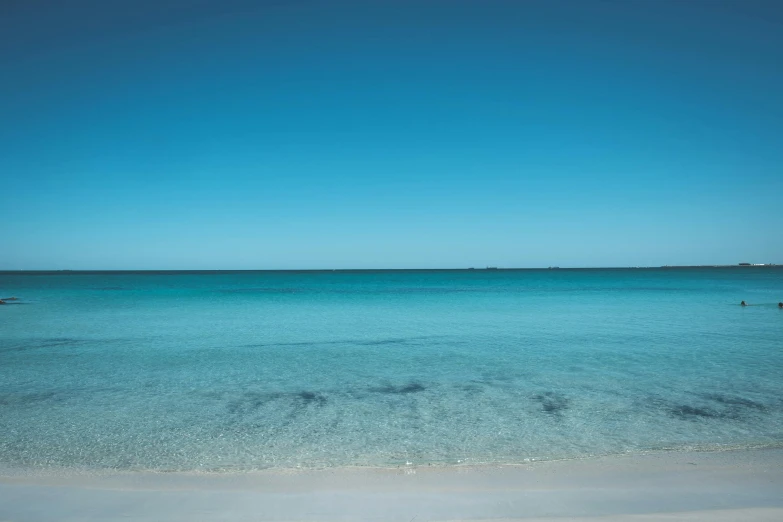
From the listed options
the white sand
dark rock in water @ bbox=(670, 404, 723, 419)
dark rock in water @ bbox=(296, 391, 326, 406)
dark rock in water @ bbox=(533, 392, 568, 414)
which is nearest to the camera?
the white sand

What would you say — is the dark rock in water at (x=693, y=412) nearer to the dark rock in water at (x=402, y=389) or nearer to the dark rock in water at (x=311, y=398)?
the dark rock in water at (x=402, y=389)

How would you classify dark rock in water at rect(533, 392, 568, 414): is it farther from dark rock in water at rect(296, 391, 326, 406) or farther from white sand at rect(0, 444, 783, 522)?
dark rock in water at rect(296, 391, 326, 406)

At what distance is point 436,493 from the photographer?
5.43 m

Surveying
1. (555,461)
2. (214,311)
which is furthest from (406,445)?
(214,311)

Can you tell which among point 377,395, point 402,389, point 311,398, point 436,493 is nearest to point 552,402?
point 402,389

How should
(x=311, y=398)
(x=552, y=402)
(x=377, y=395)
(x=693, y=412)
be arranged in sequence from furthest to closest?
(x=377, y=395)
(x=311, y=398)
(x=552, y=402)
(x=693, y=412)

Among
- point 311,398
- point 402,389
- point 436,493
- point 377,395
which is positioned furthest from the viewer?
point 402,389

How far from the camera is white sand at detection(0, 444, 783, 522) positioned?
4.92m

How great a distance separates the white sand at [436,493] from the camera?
4.92m

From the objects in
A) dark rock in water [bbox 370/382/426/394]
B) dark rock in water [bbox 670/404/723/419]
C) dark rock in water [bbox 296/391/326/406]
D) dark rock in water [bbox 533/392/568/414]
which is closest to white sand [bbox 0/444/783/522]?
dark rock in water [bbox 670/404/723/419]

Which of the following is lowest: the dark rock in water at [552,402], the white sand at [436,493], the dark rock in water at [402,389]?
the white sand at [436,493]

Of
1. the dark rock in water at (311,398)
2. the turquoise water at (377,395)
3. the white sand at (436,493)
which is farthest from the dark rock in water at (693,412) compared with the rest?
the dark rock in water at (311,398)

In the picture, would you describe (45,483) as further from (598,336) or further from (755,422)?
(598,336)

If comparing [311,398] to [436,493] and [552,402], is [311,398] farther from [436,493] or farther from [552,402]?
[552,402]
